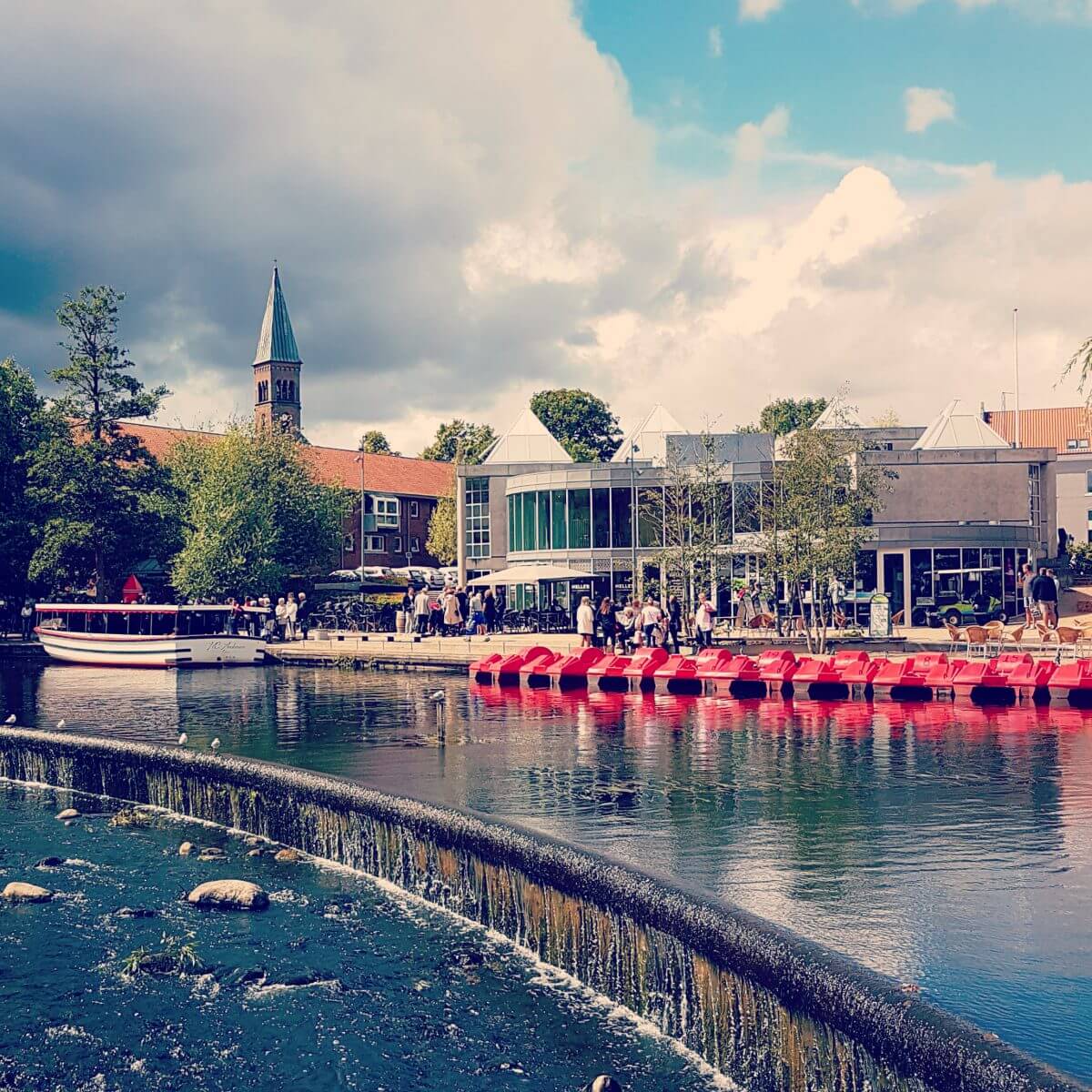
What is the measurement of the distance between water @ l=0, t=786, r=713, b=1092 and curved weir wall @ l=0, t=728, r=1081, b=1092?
32 centimetres

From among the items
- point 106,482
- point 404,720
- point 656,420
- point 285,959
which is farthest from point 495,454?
point 285,959

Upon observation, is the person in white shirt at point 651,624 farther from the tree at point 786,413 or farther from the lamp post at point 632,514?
the tree at point 786,413

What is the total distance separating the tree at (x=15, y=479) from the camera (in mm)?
55094

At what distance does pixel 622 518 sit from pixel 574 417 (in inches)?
1664

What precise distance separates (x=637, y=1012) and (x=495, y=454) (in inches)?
2173

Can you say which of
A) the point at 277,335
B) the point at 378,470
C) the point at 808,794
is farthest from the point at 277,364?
the point at 808,794

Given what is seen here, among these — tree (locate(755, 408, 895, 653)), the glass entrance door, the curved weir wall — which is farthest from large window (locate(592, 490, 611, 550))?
the curved weir wall

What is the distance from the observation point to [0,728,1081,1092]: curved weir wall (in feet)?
25.3

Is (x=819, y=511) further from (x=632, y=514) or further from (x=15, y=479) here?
(x=15, y=479)

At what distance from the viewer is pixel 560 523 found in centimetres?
5675

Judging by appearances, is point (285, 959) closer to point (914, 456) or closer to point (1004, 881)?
point (1004, 881)

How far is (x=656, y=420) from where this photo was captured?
210ft

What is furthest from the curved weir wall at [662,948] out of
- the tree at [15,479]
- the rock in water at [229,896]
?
the tree at [15,479]

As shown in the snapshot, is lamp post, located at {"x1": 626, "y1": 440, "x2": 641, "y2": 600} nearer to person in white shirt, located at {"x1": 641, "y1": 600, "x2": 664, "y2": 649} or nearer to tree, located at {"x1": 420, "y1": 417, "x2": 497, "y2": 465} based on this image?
person in white shirt, located at {"x1": 641, "y1": 600, "x2": 664, "y2": 649}
